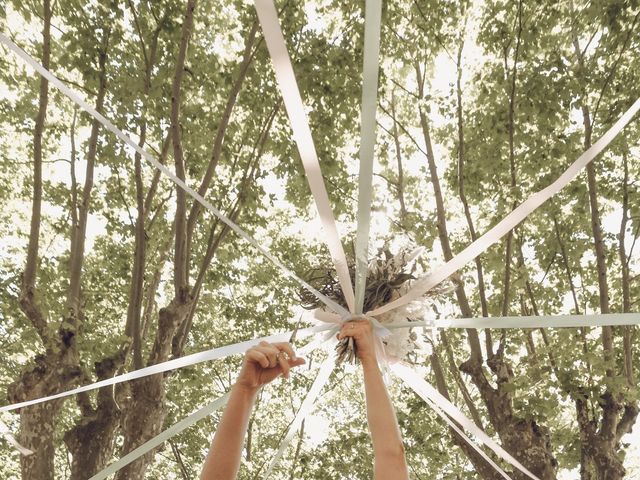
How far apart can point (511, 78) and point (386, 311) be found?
4936mm

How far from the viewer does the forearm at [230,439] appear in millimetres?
1677

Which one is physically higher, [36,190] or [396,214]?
[396,214]

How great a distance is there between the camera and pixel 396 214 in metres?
7.65

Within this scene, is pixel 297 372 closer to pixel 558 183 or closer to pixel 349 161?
pixel 349 161

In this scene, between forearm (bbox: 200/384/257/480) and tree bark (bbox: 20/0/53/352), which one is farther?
tree bark (bbox: 20/0/53/352)

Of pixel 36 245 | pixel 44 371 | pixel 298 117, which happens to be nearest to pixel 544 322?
pixel 298 117

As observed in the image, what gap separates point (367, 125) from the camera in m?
1.87

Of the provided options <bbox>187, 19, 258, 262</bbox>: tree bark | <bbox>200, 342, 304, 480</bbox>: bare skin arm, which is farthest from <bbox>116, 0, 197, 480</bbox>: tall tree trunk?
<bbox>200, 342, 304, 480</bbox>: bare skin arm

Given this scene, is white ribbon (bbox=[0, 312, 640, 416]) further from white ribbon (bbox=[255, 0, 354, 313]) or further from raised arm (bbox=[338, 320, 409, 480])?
raised arm (bbox=[338, 320, 409, 480])

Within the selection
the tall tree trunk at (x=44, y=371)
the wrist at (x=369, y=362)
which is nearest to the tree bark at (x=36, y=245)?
the tall tree trunk at (x=44, y=371)

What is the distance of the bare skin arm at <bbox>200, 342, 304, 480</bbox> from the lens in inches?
66.5

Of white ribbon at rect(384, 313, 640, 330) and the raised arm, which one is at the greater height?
white ribbon at rect(384, 313, 640, 330)

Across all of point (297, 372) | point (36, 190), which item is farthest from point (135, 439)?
point (297, 372)

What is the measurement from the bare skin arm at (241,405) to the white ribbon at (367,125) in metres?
0.50
